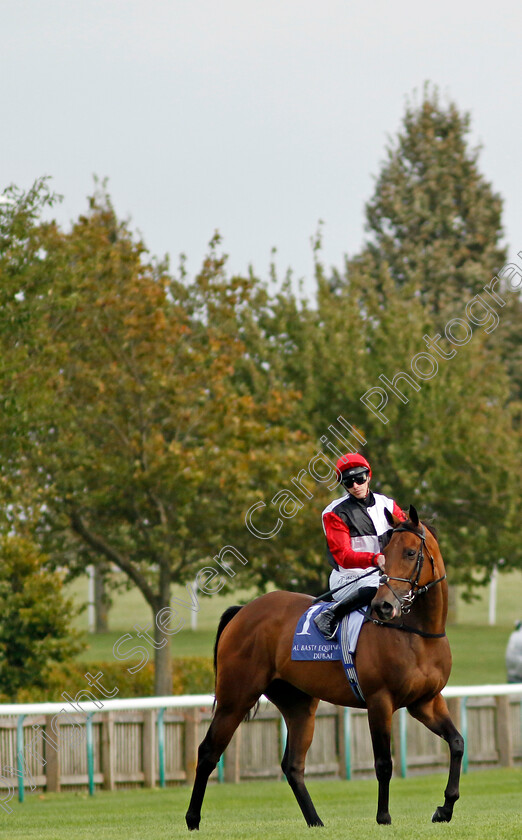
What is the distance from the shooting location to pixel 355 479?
856cm

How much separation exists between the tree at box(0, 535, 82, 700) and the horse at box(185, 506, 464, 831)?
953cm

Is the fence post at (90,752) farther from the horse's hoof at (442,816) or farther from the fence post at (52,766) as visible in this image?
the horse's hoof at (442,816)

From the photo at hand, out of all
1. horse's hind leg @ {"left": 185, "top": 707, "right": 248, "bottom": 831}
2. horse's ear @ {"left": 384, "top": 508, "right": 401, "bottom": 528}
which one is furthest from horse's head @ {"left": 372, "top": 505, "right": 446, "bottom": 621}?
horse's hind leg @ {"left": 185, "top": 707, "right": 248, "bottom": 831}

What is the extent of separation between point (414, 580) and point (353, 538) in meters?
0.72

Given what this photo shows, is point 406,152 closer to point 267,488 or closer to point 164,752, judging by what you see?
point 267,488

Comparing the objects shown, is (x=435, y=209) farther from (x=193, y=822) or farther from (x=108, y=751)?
(x=193, y=822)

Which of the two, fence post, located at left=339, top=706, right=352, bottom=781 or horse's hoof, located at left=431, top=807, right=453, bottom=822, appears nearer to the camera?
horse's hoof, located at left=431, top=807, right=453, bottom=822

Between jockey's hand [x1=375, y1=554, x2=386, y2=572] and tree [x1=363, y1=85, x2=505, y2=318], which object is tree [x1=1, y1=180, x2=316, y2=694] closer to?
jockey's hand [x1=375, y1=554, x2=386, y2=572]

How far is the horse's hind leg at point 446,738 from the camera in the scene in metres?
8.01

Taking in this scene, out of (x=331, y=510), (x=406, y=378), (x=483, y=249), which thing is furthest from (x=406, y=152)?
(x=331, y=510)

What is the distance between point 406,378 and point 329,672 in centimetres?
1980

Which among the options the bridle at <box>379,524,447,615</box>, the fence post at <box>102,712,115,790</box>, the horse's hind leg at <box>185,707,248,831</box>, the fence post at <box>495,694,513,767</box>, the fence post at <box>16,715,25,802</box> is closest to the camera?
the bridle at <box>379,524,447,615</box>

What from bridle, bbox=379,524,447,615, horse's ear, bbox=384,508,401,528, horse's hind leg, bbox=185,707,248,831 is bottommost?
horse's hind leg, bbox=185,707,248,831

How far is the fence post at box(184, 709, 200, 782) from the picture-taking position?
51.1 ft
